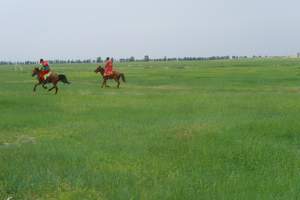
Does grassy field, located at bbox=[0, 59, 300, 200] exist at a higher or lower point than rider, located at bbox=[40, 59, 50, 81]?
lower

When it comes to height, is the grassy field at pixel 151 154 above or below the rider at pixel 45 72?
below

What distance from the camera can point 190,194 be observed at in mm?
7629

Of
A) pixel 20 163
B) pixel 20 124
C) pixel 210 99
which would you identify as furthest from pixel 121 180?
pixel 210 99

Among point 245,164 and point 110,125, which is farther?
point 110,125

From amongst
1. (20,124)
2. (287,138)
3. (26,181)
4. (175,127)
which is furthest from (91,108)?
(26,181)

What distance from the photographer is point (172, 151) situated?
35.4 feet

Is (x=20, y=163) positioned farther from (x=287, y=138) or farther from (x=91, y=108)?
(x=91, y=108)

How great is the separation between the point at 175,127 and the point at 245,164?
4.23m

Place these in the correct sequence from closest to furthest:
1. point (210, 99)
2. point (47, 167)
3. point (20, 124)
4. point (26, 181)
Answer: point (26, 181) < point (47, 167) < point (20, 124) < point (210, 99)

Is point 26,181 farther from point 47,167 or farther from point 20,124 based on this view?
point 20,124

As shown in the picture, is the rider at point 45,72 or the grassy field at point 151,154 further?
the rider at point 45,72

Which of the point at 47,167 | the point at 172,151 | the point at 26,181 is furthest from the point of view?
the point at 172,151

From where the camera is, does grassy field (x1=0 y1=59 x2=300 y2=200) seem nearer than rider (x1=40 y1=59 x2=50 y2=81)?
Yes

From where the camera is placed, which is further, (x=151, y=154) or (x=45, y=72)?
(x=45, y=72)
